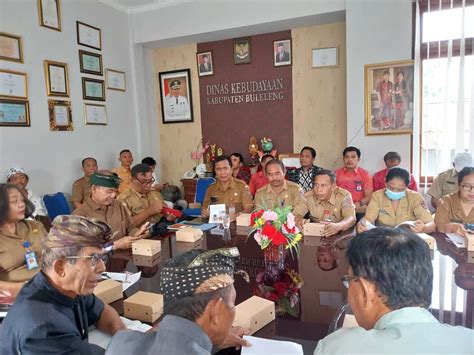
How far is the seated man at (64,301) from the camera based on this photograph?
108cm

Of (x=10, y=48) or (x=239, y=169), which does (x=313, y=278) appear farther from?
(x=10, y=48)

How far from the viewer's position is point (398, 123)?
451 centimetres

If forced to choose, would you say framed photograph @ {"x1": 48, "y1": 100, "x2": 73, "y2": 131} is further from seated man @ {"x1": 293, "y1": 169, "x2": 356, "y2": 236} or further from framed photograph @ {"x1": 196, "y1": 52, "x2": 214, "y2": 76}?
seated man @ {"x1": 293, "y1": 169, "x2": 356, "y2": 236}

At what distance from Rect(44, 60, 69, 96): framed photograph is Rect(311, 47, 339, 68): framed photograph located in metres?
3.37

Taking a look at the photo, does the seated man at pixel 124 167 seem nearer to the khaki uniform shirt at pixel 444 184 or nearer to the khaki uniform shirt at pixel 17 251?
the khaki uniform shirt at pixel 17 251

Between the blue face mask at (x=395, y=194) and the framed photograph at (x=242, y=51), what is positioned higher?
the framed photograph at (x=242, y=51)

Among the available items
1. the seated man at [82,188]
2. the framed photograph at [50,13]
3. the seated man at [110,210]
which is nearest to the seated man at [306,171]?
the seated man at [110,210]

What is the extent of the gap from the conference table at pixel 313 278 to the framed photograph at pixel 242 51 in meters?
3.63

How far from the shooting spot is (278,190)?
344 cm

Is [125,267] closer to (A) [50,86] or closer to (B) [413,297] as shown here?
(B) [413,297]

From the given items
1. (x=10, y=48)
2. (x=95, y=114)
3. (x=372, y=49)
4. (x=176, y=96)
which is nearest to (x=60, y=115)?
(x=95, y=114)

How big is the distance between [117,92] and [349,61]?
3409mm

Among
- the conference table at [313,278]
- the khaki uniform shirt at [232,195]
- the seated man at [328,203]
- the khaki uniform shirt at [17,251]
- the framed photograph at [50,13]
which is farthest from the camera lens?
the framed photograph at [50,13]

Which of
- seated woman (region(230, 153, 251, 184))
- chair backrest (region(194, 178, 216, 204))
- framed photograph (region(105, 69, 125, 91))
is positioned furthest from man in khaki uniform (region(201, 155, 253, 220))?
framed photograph (region(105, 69, 125, 91))
